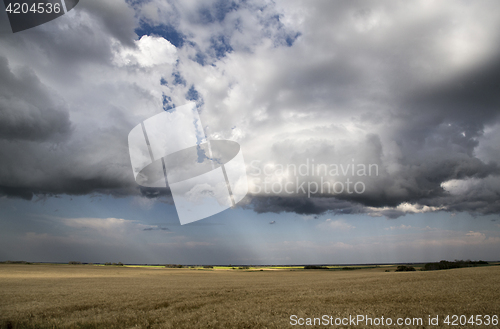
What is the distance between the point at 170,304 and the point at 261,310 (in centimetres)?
748

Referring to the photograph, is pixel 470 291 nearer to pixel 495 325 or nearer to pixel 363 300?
pixel 363 300

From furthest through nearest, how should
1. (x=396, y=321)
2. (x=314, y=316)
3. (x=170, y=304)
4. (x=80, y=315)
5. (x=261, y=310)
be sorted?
(x=170, y=304) < (x=261, y=310) < (x=80, y=315) < (x=314, y=316) < (x=396, y=321)

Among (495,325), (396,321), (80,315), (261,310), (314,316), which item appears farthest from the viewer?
(261,310)

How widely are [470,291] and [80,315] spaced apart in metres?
29.4

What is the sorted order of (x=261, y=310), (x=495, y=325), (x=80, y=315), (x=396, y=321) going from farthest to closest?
(x=261, y=310)
(x=80, y=315)
(x=396, y=321)
(x=495, y=325)

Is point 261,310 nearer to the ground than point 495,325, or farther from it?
nearer to the ground

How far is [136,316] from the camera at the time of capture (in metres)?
15.0

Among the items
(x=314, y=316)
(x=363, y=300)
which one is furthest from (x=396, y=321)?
(x=363, y=300)

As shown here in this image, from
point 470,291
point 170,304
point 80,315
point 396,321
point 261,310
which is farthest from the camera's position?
point 470,291

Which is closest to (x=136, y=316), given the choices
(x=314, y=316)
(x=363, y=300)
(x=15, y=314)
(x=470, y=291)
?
(x=15, y=314)

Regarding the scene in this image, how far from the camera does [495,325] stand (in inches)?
477

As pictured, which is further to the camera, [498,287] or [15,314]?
[498,287]

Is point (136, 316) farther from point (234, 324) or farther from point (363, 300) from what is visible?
point (363, 300)

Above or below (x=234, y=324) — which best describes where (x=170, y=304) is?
below
